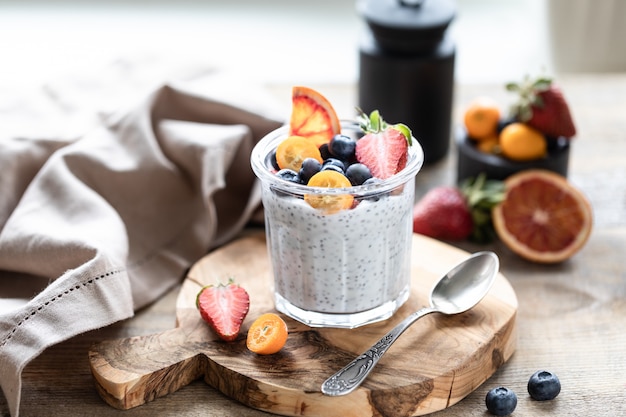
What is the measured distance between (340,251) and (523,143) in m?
Answer: 0.68

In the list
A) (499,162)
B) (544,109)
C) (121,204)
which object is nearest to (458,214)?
(499,162)

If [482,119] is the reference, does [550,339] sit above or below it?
below

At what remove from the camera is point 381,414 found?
146cm

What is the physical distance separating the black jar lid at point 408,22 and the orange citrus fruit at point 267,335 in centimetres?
84

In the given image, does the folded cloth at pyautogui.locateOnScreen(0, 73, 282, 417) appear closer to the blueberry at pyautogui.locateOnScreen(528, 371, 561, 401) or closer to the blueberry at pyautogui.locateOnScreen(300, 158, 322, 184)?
the blueberry at pyautogui.locateOnScreen(300, 158, 322, 184)

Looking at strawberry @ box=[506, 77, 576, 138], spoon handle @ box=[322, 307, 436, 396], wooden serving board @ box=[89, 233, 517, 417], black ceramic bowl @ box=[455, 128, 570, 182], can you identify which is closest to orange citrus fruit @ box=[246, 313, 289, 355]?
wooden serving board @ box=[89, 233, 517, 417]

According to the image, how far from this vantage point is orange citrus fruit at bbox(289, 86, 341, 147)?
1619 millimetres

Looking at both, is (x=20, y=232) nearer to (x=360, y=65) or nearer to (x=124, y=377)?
(x=124, y=377)

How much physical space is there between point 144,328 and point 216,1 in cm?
274

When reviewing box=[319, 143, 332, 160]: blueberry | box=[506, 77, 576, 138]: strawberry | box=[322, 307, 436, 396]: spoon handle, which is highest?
box=[319, 143, 332, 160]: blueberry

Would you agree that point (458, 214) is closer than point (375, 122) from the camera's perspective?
No

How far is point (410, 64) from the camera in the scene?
84.0 inches

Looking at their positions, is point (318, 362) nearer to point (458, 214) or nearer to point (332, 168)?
point (332, 168)

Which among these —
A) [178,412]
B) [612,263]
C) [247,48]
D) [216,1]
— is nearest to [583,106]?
[612,263]
